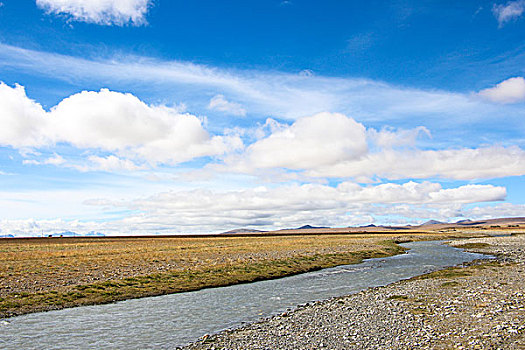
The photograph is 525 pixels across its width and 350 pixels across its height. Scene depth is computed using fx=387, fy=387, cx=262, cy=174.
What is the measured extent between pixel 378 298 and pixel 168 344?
1514cm

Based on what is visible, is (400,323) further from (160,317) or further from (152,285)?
(152,285)

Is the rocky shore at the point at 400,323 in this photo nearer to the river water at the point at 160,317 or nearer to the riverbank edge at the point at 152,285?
the river water at the point at 160,317

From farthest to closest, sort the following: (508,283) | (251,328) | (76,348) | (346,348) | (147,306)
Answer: (508,283) → (147,306) → (251,328) → (76,348) → (346,348)

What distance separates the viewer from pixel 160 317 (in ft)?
77.0

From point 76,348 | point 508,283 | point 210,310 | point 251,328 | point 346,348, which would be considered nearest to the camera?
point 346,348

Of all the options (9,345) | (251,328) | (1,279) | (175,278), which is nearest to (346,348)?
(251,328)

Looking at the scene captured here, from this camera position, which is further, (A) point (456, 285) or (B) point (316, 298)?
(A) point (456, 285)

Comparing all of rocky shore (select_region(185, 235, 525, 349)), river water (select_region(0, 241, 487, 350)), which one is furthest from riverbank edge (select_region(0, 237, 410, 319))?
rocky shore (select_region(185, 235, 525, 349))

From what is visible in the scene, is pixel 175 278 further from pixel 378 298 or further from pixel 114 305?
pixel 378 298

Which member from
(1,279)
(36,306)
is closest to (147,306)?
(36,306)

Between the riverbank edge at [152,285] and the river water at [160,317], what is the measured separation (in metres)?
1.44

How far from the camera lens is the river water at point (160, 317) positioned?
18688 millimetres

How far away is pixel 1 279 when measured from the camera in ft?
122

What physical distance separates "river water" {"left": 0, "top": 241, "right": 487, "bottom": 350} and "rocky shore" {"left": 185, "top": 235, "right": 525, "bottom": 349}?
2345 millimetres
